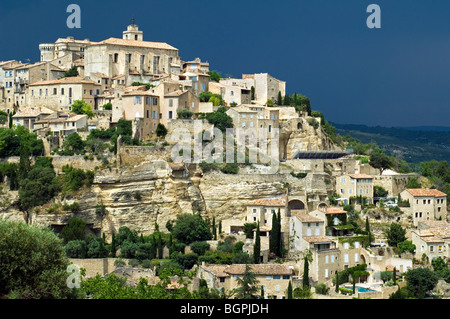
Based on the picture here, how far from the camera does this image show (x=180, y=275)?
156 ft

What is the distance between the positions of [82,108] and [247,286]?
92.7ft

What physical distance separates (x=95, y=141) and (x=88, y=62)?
16.7m

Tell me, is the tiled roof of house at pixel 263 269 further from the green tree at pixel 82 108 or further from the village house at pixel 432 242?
the green tree at pixel 82 108

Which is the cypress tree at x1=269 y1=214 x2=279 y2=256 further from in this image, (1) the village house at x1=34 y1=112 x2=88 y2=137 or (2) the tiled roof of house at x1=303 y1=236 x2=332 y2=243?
(1) the village house at x1=34 y1=112 x2=88 y2=137

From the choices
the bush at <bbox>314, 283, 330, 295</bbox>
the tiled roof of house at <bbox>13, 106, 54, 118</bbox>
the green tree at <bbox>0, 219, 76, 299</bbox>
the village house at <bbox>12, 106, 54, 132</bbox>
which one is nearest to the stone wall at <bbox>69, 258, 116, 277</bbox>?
the bush at <bbox>314, 283, 330, 295</bbox>

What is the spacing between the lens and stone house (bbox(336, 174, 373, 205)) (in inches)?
2360

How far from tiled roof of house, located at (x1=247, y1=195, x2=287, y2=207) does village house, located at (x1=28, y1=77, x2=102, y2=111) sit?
64.9 feet

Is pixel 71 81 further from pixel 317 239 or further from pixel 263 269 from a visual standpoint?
pixel 263 269

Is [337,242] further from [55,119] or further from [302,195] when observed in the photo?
[55,119]

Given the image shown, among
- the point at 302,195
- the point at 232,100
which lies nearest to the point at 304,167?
the point at 302,195

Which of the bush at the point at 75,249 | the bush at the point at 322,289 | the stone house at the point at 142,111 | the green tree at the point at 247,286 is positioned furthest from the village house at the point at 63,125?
the bush at the point at 322,289

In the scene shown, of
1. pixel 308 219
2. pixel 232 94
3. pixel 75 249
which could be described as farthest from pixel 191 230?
pixel 232 94

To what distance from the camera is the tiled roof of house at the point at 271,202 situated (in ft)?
183

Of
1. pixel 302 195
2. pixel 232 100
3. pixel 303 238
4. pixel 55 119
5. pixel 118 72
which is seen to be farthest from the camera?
pixel 118 72
